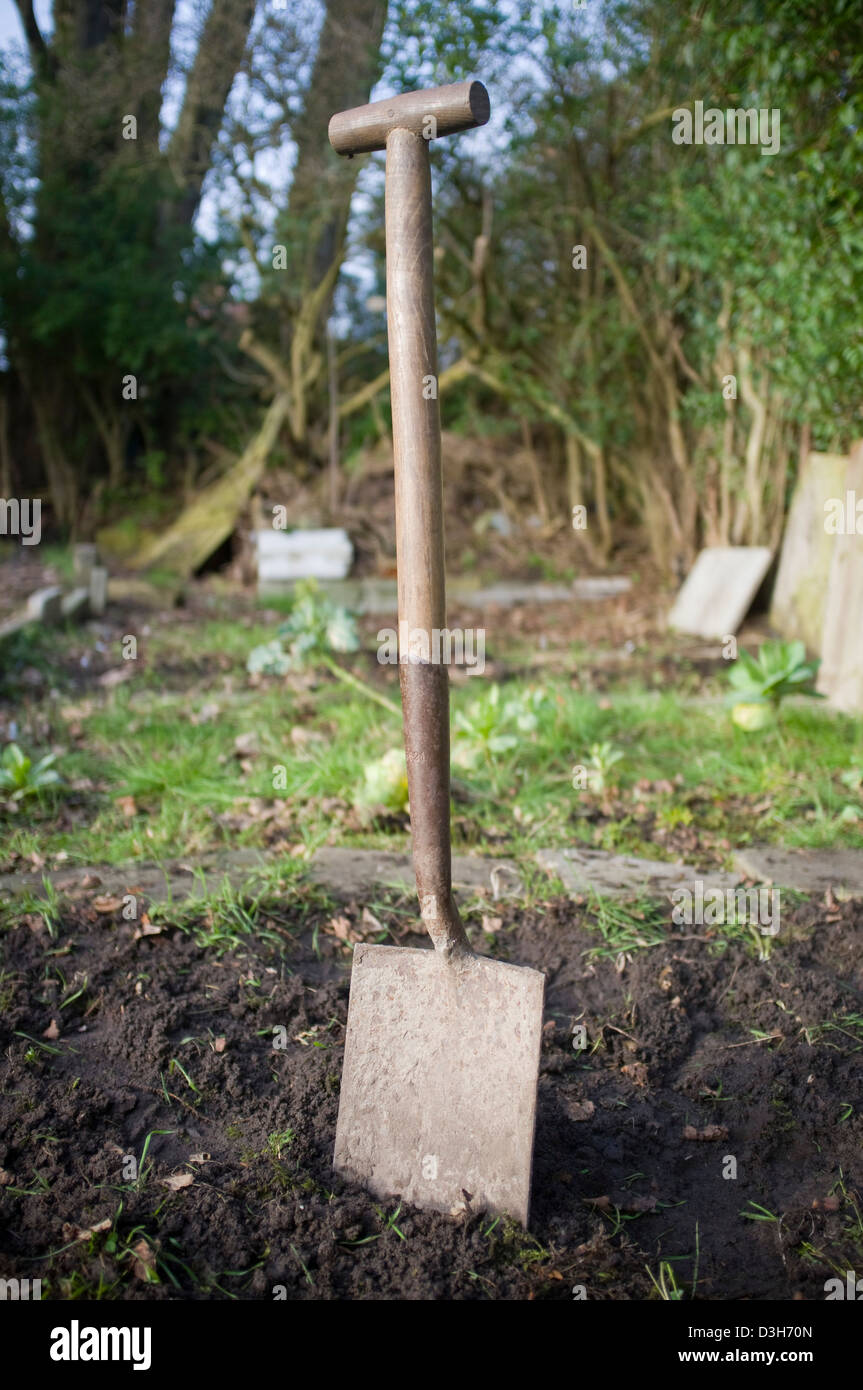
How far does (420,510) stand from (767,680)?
7.52 ft

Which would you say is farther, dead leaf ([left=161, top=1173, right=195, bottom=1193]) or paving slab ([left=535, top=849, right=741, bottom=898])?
paving slab ([left=535, top=849, right=741, bottom=898])

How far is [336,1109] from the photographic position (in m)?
1.99

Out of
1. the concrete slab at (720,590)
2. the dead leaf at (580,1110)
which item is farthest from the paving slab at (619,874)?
the concrete slab at (720,590)

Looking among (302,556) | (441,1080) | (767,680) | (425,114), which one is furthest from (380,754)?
(302,556)

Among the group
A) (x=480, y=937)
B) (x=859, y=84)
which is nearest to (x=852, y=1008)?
(x=480, y=937)

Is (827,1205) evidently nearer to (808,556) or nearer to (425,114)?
(425,114)

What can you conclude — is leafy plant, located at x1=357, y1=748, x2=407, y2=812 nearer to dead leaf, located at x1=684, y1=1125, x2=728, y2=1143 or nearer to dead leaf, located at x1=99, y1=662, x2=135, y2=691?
dead leaf, located at x1=684, y1=1125, x2=728, y2=1143

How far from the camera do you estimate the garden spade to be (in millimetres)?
1772

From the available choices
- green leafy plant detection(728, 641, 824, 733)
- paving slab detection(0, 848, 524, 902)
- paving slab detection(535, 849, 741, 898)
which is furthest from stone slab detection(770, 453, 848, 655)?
paving slab detection(0, 848, 524, 902)

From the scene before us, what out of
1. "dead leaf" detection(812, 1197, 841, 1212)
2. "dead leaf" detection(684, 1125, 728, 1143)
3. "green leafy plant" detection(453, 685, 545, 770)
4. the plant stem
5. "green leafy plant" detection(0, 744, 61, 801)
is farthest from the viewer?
the plant stem

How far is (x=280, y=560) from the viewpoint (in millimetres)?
7496

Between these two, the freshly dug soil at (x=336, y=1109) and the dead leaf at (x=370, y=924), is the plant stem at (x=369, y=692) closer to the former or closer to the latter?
the dead leaf at (x=370, y=924)

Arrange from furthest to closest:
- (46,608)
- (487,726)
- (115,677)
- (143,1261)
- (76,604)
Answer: (76,604), (46,608), (115,677), (487,726), (143,1261)

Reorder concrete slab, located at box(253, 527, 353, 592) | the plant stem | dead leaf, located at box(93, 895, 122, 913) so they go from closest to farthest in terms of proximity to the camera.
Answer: dead leaf, located at box(93, 895, 122, 913) → the plant stem → concrete slab, located at box(253, 527, 353, 592)
